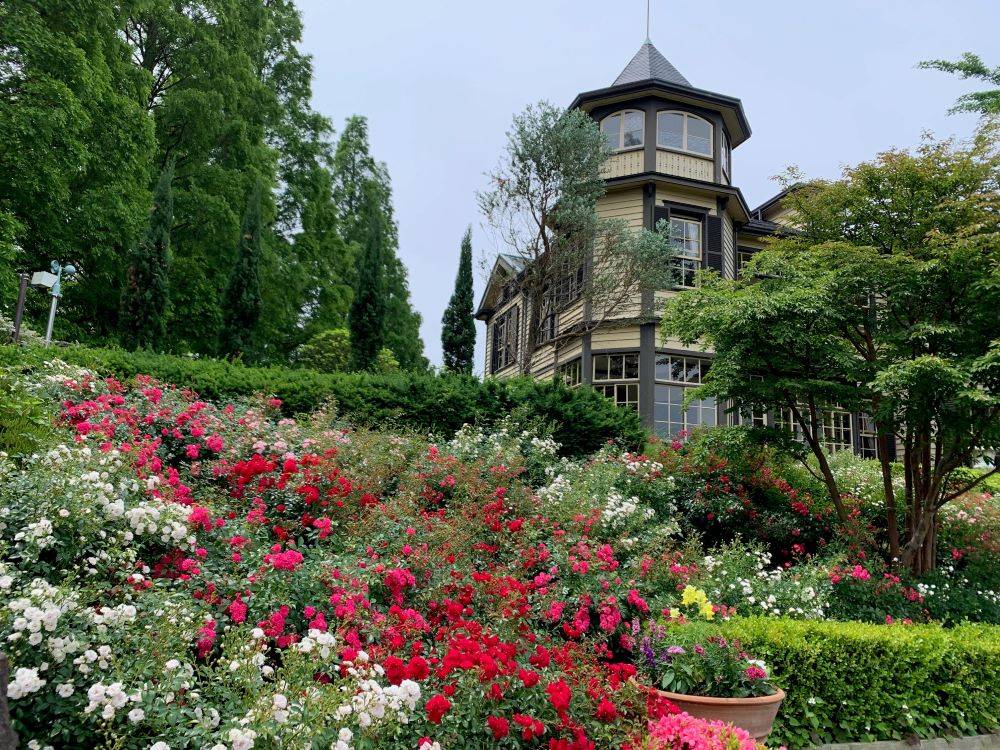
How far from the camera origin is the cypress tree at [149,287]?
13.0 metres

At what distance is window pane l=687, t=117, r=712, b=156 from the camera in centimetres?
1523

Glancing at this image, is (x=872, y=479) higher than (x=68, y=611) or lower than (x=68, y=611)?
higher

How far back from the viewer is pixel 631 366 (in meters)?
14.4

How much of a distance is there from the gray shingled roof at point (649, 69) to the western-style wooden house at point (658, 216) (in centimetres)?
4

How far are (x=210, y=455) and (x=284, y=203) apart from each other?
1544 cm

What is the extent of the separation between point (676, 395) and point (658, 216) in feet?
13.5

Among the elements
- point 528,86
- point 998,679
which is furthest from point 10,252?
point 998,679

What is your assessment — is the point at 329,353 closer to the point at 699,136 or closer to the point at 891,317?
the point at 699,136

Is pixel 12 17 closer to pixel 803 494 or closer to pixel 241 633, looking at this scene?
pixel 241 633

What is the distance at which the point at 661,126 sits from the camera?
1503 cm

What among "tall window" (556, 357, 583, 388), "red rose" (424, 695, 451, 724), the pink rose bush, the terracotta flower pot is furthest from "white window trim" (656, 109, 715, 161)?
"red rose" (424, 695, 451, 724)

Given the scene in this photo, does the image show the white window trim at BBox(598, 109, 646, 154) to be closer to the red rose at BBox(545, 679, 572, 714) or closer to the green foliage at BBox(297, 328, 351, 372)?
the green foliage at BBox(297, 328, 351, 372)

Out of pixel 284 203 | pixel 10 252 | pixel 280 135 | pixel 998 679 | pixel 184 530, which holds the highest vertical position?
pixel 280 135

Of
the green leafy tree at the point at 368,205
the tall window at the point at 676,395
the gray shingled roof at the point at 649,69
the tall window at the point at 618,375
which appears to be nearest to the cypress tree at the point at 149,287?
the tall window at the point at 618,375
